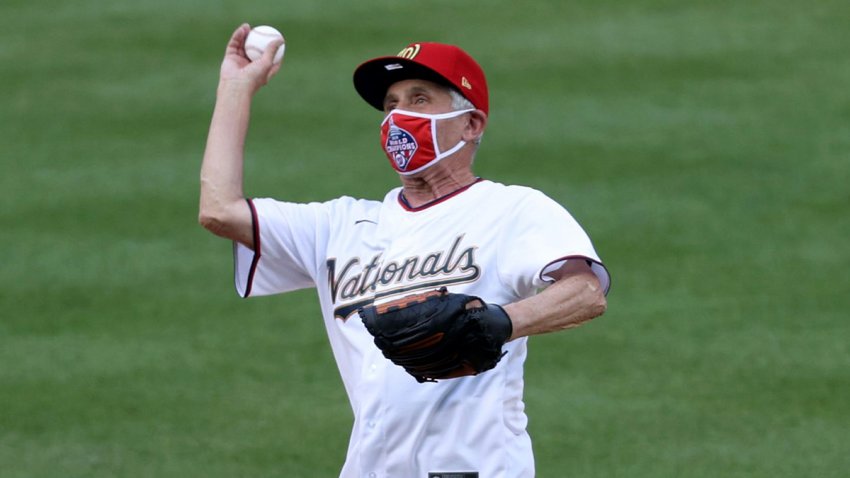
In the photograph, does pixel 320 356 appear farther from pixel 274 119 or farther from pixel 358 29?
pixel 358 29

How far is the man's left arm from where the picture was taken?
3.15 m

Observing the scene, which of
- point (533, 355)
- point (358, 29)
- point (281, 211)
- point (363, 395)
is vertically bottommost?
point (533, 355)

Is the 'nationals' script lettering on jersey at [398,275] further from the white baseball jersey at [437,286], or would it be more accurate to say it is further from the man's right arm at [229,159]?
the man's right arm at [229,159]

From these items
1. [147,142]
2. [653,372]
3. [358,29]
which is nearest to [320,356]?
[653,372]

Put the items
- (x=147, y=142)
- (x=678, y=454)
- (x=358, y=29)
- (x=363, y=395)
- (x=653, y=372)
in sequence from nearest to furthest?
(x=363, y=395) < (x=678, y=454) < (x=653, y=372) < (x=147, y=142) < (x=358, y=29)

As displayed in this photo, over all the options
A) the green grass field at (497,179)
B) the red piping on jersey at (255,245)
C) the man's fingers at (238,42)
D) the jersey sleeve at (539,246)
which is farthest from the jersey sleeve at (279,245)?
the green grass field at (497,179)

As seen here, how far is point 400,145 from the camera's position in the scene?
3.70 m

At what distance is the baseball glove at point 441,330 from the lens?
3.07 m

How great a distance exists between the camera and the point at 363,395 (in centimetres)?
356

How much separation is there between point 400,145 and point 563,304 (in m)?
0.75

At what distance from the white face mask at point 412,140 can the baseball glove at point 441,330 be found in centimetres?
64

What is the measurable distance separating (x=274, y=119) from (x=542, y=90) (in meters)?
1.74

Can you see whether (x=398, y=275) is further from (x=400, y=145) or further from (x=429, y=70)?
(x=429, y=70)

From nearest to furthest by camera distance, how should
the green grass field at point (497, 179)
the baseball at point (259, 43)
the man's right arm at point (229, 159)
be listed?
the man's right arm at point (229, 159)
the baseball at point (259, 43)
the green grass field at point (497, 179)
